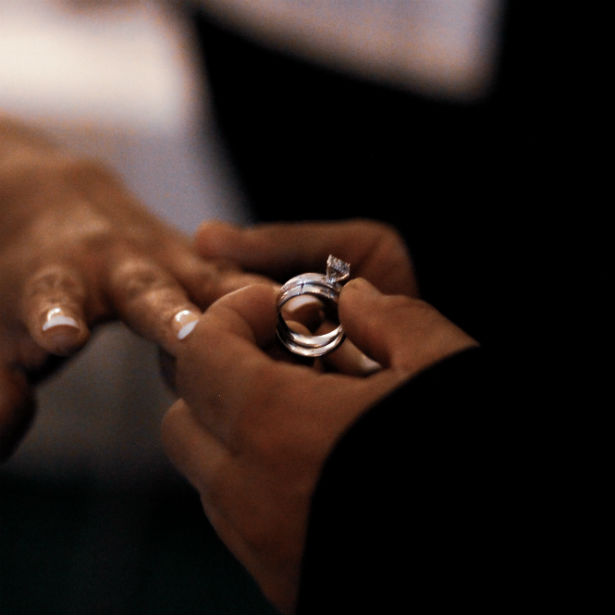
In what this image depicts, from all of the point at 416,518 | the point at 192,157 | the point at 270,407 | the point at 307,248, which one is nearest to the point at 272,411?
the point at 270,407

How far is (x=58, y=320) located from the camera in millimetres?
597

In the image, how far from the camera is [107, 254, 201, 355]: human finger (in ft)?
2.02

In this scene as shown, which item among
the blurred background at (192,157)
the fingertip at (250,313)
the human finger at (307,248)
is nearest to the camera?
the fingertip at (250,313)

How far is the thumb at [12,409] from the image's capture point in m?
0.64

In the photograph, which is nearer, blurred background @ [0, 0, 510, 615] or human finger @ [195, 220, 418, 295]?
blurred background @ [0, 0, 510, 615]

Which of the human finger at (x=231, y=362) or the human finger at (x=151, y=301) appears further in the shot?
the human finger at (x=151, y=301)

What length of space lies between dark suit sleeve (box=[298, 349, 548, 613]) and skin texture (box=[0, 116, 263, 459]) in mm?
268

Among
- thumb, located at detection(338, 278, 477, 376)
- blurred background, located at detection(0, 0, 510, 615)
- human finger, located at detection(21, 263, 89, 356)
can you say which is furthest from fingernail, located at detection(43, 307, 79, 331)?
thumb, located at detection(338, 278, 477, 376)

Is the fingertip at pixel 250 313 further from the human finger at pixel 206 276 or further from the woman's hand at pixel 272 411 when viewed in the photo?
the human finger at pixel 206 276

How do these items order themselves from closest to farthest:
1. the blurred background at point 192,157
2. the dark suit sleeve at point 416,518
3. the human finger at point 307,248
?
the dark suit sleeve at point 416,518 < the blurred background at point 192,157 < the human finger at point 307,248

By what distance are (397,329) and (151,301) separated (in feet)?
0.95

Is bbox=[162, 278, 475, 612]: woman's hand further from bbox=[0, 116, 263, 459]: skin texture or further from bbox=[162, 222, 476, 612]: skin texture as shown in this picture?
bbox=[0, 116, 263, 459]: skin texture

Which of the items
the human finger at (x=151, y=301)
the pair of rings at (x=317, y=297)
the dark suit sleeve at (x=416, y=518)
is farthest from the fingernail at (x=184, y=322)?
the dark suit sleeve at (x=416, y=518)

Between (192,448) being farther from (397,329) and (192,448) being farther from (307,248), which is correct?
(307,248)
